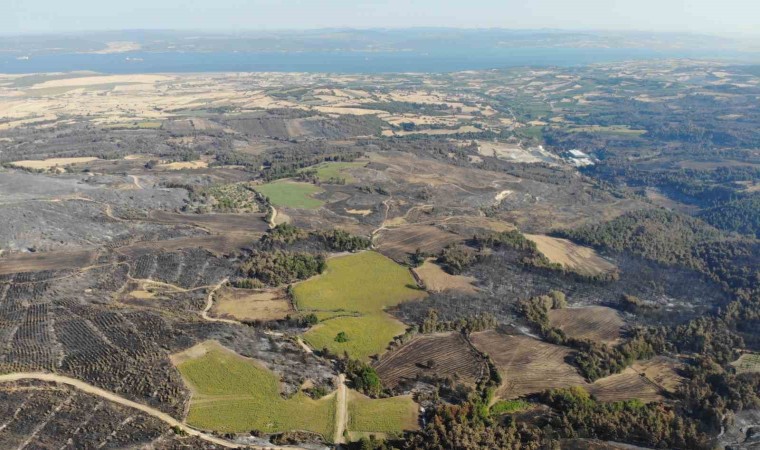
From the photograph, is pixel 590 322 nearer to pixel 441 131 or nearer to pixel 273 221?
pixel 273 221

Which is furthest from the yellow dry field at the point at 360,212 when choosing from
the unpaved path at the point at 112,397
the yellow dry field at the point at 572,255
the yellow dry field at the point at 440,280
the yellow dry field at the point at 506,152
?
the yellow dry field at the point at 506,152

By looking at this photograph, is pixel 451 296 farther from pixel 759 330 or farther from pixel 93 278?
pixel 93 278

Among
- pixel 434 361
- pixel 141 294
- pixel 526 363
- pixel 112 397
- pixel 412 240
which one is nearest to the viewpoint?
pixel 112 397

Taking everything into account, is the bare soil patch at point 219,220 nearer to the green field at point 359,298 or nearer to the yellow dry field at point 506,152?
the green field at point 359,298

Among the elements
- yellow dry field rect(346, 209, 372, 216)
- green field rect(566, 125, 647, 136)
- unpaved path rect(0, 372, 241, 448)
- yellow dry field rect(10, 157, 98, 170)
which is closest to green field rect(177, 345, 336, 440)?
unpaved path rect(0, 372, 241, 448)

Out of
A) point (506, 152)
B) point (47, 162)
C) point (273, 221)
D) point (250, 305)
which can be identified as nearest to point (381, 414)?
point (250, 305)

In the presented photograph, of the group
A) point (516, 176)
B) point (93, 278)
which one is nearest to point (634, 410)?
point (93, 278)

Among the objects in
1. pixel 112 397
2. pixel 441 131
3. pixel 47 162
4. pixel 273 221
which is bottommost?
pixel 112 397

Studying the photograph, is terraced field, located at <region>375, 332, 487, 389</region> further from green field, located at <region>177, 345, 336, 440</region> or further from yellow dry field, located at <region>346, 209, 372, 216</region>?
yellow dry field, located at <region>346, 209, 372, 216</region>
